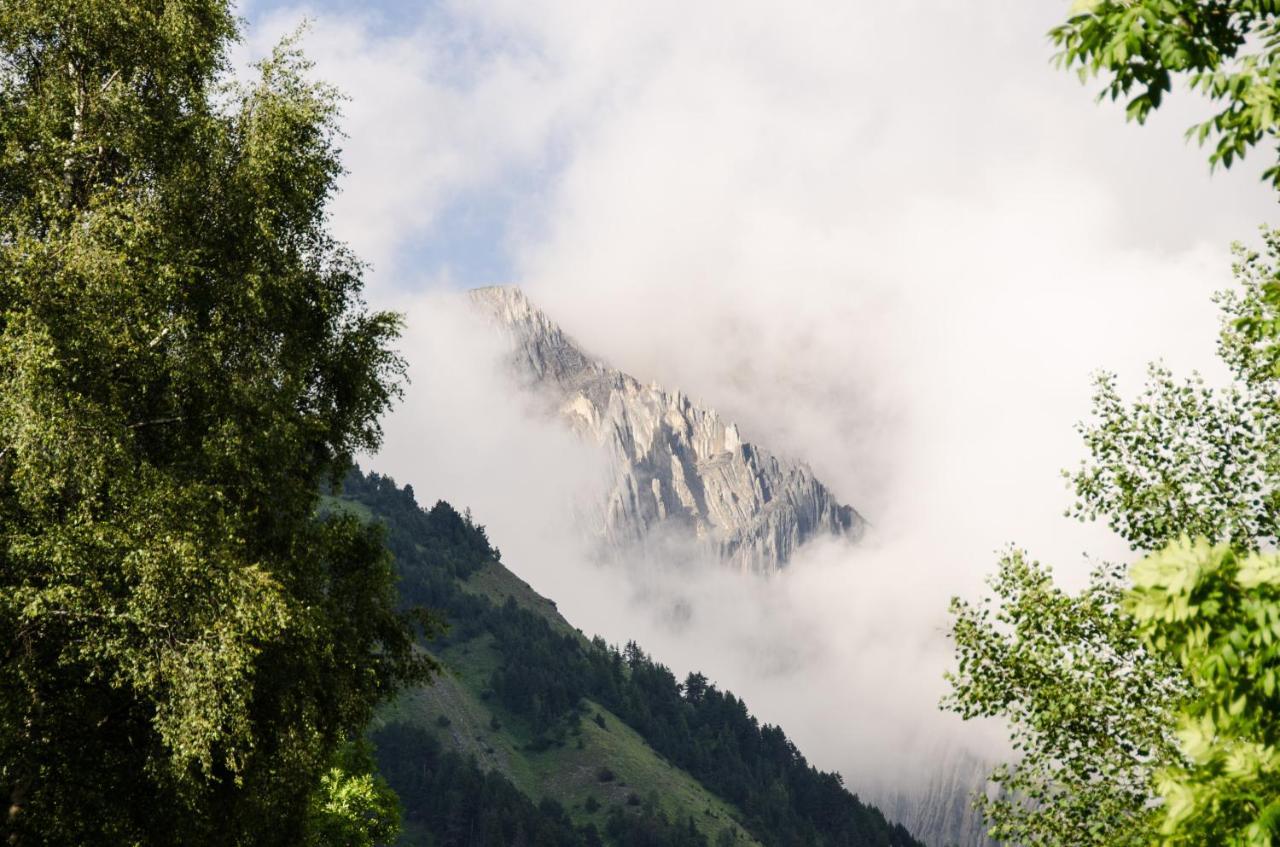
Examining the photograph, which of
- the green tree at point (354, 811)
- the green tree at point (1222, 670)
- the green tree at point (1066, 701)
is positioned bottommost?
the green tree at point (354, 811)

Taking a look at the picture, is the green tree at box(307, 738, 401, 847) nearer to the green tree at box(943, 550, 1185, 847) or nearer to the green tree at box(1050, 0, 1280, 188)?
the green tree at box(943, 550, 1185, 847)

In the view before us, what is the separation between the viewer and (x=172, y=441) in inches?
762

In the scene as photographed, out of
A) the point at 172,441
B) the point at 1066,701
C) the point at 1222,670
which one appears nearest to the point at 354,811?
the point at 172,441

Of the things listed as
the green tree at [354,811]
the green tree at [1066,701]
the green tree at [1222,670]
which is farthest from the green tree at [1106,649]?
the green tree at [354,811]

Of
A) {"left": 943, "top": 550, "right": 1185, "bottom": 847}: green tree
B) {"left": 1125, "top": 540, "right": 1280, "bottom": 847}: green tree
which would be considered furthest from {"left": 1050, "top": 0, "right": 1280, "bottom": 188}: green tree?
{"left": 943, "top": 550, "right": 1185, "bottom": 847}: green tree

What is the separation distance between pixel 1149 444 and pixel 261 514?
1881cm

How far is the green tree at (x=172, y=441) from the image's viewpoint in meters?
16.1

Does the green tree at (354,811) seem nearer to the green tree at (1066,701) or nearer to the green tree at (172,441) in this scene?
the green tree at (172,441)

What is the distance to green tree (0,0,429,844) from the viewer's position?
52.8ft

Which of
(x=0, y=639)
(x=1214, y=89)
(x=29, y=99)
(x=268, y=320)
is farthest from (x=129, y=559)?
(x=1214, y=89)

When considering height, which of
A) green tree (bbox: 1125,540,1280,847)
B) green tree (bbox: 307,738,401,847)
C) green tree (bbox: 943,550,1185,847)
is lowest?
green tree (bbox: 307,738,401,847)

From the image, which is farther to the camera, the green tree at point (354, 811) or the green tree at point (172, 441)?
the green tree at point (354, 811)

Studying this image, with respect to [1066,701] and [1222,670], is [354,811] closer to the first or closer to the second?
[1066,701]

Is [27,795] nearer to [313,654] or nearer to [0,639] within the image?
[0,639]
